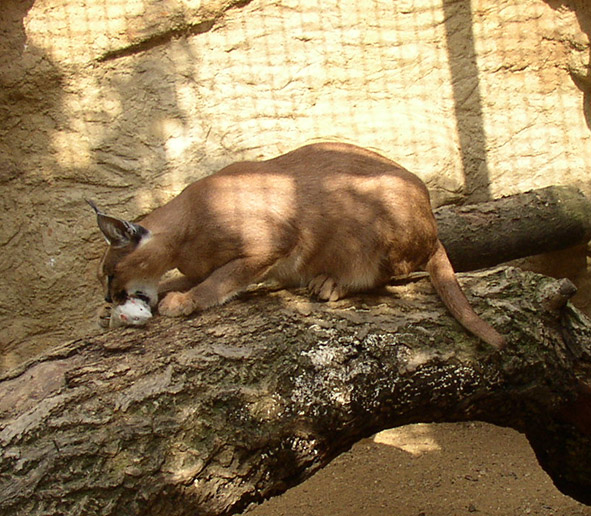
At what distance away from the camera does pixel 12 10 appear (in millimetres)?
4922

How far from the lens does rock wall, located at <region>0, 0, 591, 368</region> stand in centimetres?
497

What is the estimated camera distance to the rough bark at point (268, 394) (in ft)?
7.60

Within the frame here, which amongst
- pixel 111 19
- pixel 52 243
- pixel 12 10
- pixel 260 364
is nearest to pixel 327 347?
pixel 260 364

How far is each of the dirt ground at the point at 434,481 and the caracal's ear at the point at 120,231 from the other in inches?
80.5

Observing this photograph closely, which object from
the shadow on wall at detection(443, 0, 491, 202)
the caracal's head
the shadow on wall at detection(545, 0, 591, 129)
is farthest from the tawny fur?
the shadow on wall at detection(545, 0, 591, 129)

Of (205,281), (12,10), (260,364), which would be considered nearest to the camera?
(260,364)

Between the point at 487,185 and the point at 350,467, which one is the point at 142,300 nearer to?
the point at 350,467

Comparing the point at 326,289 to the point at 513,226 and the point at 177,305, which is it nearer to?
the point at 177,305

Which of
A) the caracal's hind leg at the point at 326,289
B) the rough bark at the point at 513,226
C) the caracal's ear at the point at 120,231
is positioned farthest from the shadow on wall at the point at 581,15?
the caracal's ear at the point at 120,231

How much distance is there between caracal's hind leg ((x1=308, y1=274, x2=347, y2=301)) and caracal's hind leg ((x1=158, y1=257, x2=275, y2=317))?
262 mm

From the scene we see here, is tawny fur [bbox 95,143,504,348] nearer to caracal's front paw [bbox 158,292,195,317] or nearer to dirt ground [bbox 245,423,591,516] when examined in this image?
caracal's front paw [bbox 158,292,195,317]

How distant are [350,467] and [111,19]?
11.9 feet

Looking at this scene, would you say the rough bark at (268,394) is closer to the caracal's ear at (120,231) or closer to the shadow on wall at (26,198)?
the caracal's ear at (120,231)

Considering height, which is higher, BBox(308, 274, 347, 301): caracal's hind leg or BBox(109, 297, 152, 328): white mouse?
BBox(109, 297, 152, 328): white mouse
